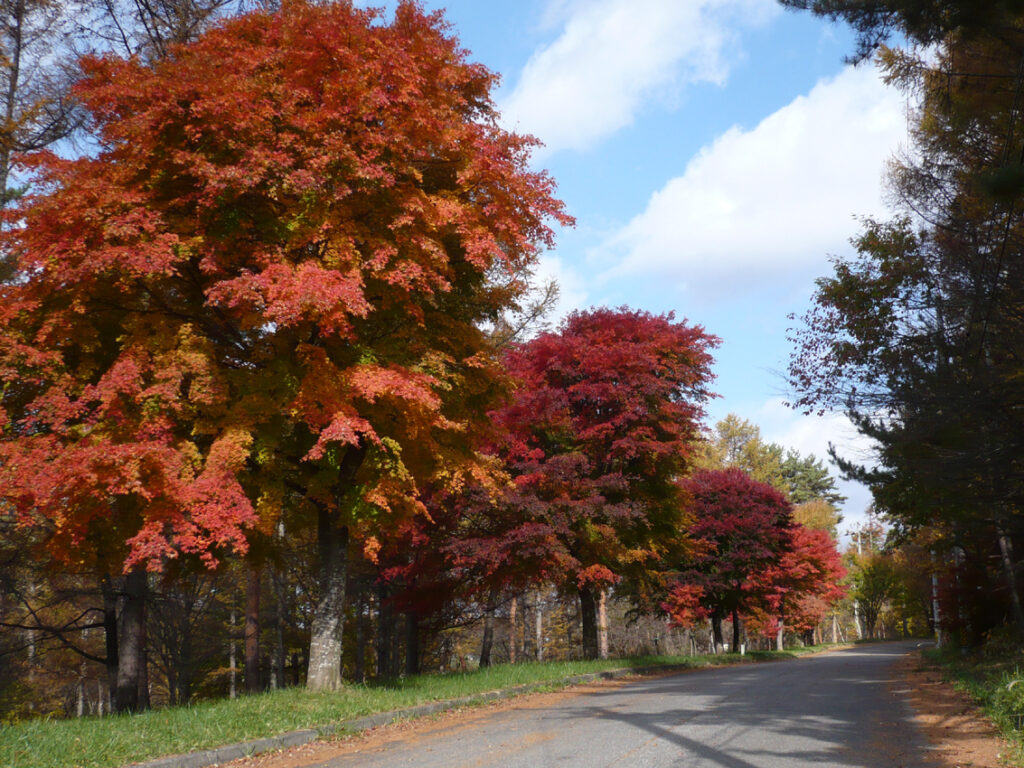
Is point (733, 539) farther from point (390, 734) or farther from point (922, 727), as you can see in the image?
point (390, 734)

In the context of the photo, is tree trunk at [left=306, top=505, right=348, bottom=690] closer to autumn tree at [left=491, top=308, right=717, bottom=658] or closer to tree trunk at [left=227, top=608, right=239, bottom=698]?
autumn tree at [left=491, top=308, right=717, bottom=658]

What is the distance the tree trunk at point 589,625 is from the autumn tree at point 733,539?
6.22m

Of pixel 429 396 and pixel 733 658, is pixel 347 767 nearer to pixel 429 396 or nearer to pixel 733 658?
pixel 429 396

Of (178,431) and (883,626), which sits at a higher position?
(178,431)

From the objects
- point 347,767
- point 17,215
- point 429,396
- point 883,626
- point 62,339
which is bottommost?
point 883,626

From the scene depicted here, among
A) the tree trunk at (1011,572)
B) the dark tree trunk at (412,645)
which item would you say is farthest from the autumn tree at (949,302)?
the dark tree trunk at (412,645)

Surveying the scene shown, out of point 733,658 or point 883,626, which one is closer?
point 733,658

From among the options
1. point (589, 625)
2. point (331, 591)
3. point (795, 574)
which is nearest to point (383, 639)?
point (589, 625)

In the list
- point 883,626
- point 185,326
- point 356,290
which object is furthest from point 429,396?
point 883,626

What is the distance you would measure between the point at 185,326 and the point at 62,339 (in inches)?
67.5

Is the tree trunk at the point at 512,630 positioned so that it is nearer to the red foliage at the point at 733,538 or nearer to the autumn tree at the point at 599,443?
the red foliage at the point at 733,538

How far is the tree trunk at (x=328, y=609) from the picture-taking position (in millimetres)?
11672

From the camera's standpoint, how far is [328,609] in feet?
39.3

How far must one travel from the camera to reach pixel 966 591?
18.7 m
